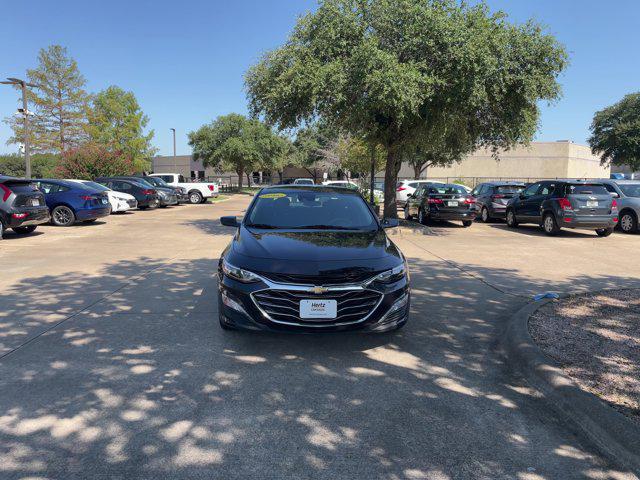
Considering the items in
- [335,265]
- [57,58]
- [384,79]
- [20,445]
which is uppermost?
[57,58]

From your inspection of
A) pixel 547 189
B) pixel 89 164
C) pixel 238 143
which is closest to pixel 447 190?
pixel 547 189

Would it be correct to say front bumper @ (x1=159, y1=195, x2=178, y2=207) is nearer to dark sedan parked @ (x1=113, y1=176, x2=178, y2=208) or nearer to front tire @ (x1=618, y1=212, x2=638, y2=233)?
dark sedan parked @ (x1=113, y1=176, x2=178, y2=208)

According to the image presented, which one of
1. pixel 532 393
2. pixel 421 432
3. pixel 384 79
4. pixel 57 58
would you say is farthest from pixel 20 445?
pixel 57 58

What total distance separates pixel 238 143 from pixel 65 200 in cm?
3143

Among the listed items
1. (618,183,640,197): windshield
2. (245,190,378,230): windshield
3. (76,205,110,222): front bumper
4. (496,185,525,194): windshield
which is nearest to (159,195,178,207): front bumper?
(76,205,110,222): front bumper

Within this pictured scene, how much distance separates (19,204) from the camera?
12.5 metres

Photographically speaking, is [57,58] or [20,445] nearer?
[20,445]

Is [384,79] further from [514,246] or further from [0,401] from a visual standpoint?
[0,401]

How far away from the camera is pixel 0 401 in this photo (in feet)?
12.0

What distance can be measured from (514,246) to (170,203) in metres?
19.5

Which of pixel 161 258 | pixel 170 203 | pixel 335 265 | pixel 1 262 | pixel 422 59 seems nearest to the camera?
pixel 335 265

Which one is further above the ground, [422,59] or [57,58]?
[57,58]

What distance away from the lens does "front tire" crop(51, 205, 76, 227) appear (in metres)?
16.1

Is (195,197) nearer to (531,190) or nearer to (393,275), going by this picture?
(531,190)
